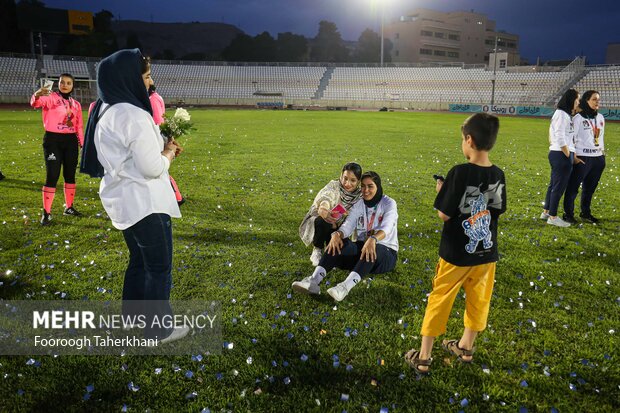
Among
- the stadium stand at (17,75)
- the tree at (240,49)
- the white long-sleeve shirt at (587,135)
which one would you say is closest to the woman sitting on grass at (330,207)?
the white long-sleeve shirt at (587,135)

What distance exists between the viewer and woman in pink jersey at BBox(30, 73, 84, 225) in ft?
22.2

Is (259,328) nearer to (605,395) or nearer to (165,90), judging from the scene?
(605,395)

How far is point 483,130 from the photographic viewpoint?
9.80 ft

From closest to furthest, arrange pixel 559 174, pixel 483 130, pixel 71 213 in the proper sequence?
pixel 483 130, pixel 559 174, pixel 71 213

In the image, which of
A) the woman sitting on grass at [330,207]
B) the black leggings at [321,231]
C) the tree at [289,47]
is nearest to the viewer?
the woman sitting on grass at [330,207]

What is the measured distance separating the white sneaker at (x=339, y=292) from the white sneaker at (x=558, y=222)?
4.81 m

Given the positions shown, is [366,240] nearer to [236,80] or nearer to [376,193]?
[376,193]

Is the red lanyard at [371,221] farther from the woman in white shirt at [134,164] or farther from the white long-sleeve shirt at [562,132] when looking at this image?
the white long-sleeve shirt at [562,132]

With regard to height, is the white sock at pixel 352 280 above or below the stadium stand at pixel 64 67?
below

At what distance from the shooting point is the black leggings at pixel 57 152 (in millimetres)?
6855

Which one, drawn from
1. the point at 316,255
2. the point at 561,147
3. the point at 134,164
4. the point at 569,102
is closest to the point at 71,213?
the point at 316,255

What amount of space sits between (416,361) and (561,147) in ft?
17.7

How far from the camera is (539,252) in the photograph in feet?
19.9

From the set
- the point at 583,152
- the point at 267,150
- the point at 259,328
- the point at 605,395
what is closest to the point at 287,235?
the point at 259,328
